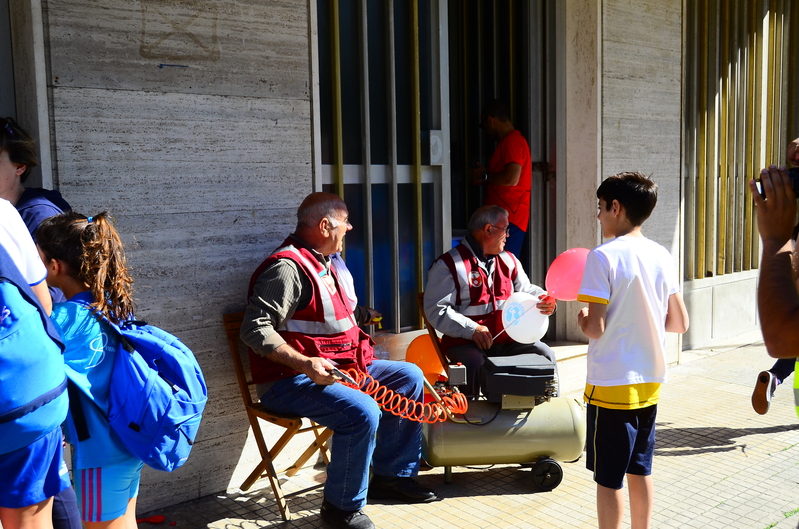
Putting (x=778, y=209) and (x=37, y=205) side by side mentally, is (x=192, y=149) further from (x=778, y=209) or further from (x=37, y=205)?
(x=778, y=209)

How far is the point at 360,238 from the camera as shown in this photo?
4.87 m

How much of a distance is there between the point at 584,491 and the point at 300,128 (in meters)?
2.45

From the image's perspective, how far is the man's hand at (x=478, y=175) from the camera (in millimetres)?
6018

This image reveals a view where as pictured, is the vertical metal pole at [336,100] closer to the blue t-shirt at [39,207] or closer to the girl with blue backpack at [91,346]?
the blue t-shirt at [39,207]

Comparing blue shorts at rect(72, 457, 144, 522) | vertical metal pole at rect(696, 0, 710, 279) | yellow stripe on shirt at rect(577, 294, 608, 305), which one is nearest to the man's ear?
yellow stripe on shirt at rect(577, 294, 608, 305)

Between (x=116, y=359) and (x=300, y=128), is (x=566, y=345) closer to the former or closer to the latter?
(x=300, y=128)

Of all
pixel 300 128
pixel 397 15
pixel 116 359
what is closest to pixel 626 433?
pixel 116 359

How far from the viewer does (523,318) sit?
4.18 meters

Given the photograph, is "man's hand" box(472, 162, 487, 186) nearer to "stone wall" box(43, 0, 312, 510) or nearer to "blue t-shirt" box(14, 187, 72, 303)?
"stone wall" box(43, 0, 312, 510)

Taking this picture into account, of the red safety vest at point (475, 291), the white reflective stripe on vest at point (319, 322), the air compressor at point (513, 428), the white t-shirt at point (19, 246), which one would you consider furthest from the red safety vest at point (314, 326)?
the white t-shirt at point (19, 246)

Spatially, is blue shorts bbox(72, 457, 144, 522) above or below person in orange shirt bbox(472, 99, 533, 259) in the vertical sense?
below

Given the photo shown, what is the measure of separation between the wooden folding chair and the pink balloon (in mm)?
1403

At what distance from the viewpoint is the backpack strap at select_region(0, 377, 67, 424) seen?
2.02 meters

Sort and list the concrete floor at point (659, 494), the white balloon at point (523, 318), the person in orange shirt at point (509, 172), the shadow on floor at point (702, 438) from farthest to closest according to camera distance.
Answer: the person in orange shirt at point (509, 172) → the shadow on floor at point (702, 438) → the white balloon at point (523, 318) → the concrete floor at point (659, 494)
